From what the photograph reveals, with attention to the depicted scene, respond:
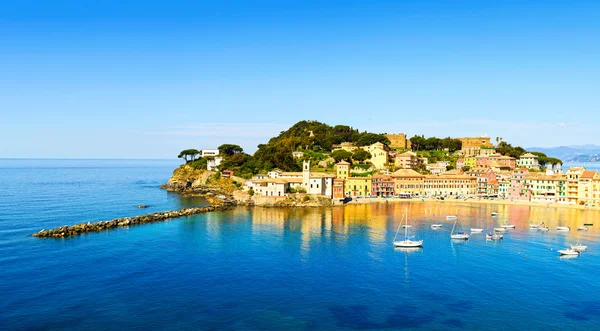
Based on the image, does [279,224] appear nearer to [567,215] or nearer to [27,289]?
[27,289]

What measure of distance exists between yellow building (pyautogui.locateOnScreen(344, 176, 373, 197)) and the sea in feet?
102

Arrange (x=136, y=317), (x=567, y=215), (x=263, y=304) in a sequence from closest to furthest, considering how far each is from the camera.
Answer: (x=136, y=317) → (x=263, y=304) → (x=567, y=215)

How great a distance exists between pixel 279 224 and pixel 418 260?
73.4ft

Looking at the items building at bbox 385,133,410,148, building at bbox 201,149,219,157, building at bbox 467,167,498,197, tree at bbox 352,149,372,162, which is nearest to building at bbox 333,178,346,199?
tree at bbox 352,149,372,162

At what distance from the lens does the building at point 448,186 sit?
92.6m

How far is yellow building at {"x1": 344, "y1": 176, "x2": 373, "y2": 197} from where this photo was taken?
90000mm

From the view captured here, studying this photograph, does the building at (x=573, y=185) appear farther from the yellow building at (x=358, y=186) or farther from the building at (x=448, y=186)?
the yellow building at (x=358, y=186)

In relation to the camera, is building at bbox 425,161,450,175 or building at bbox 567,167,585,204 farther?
building at bbox 425,161,450,175

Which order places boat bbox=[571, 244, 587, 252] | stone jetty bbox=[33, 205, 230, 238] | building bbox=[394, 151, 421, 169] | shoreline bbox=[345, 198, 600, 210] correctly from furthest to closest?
1. building bbox=[394, 151, 421, 169]
2. shoreline bbox=[345, 198, 600, 210]
3. stone jetty bbox=[33, 205, 230, 238]
4. boat bbox=[571, 244, 587, 252]

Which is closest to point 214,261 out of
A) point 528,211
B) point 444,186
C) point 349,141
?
point 528,211

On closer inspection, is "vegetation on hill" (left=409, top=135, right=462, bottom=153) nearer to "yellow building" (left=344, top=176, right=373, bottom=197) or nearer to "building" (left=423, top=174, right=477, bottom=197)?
"building" (left=423, top=174, right=477, bottom=197)

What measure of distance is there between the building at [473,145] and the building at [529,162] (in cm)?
1191

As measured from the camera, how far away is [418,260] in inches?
1564

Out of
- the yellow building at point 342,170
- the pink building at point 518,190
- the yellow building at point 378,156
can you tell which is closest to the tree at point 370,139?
the yellow building at point 378,156
